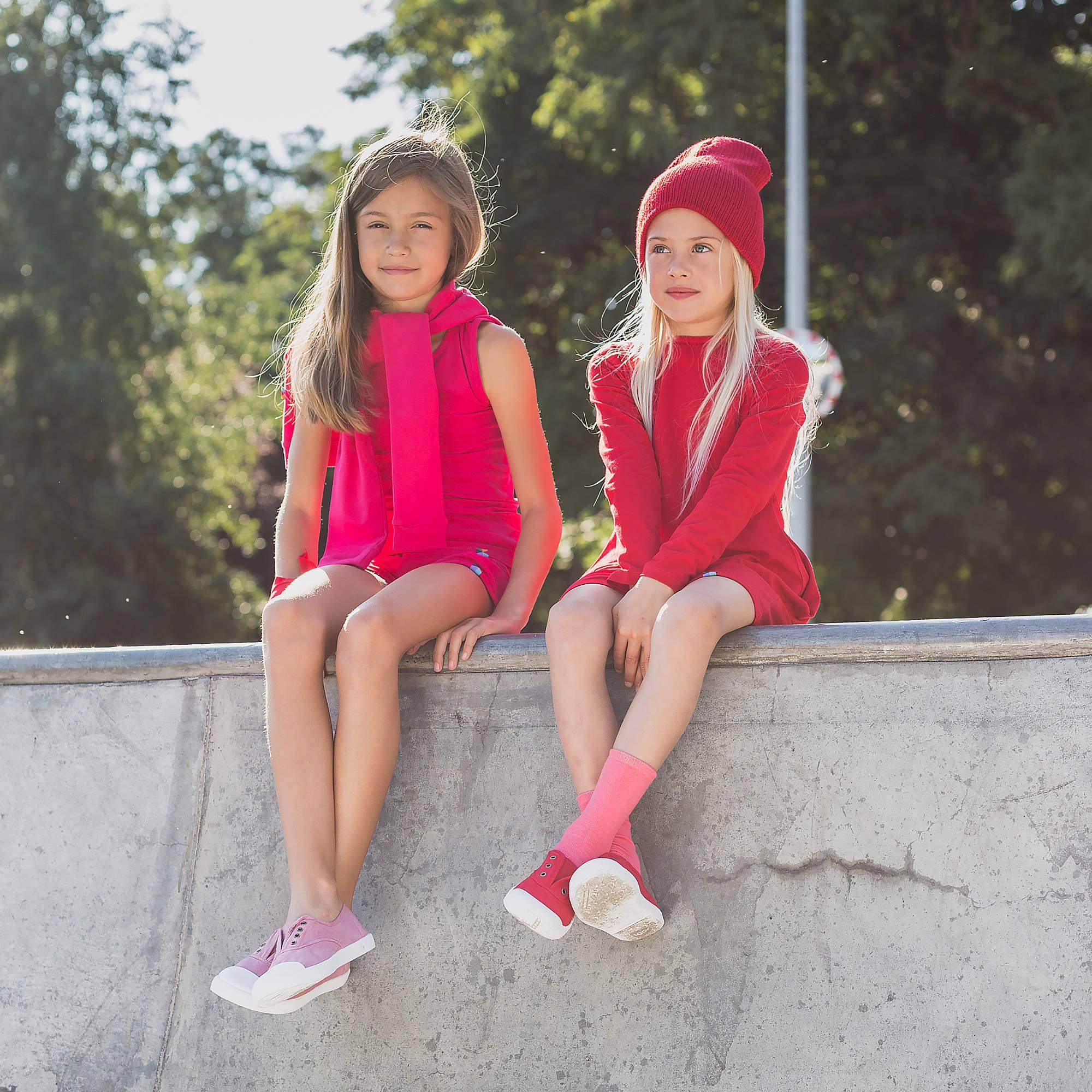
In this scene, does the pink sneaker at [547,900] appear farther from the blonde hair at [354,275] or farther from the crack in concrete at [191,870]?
the blonde hair at [354,275]

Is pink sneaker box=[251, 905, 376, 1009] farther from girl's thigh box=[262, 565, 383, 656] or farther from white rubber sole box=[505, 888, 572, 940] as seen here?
girl's thigh box=[262, 565, 383, 656]

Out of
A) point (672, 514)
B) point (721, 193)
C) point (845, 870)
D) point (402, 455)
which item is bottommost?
point (845, 870)

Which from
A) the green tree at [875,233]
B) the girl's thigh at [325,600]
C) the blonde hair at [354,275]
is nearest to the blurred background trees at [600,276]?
the green tree at [875,233]

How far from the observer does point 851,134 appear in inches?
693

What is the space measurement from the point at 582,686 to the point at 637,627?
183 millimetres

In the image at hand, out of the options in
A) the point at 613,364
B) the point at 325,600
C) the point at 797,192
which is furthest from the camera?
the point at 797,192

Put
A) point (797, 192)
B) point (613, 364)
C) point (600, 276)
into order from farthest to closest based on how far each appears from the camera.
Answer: point (600, 276)
point (797, 192)
point (613, 364)

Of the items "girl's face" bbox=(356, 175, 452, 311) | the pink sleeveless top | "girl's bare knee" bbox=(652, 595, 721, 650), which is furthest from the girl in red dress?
"girl's face" bbox=(356, 175, 452, 311)

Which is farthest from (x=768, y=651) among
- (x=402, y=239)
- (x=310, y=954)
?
(x=402, y=239)

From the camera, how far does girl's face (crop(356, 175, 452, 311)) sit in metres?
3.66

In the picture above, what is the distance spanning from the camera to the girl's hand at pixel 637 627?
293 cm

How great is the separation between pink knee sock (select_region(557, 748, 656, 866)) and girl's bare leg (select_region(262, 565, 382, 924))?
550 mm

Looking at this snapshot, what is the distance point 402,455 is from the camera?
3.51 metres

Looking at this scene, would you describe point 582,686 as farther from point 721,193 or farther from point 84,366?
point 84,366
